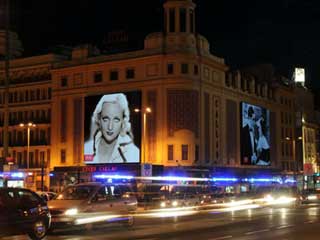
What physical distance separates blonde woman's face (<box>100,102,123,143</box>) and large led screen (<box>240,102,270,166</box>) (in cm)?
1895

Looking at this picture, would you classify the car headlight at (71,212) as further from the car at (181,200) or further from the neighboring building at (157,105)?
the neighboring building at (157,105)

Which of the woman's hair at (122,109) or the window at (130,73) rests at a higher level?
the window at (130,73)

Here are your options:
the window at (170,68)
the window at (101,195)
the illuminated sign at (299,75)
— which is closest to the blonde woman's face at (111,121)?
the window at (170,68)

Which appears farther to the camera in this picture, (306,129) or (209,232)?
(306,129)

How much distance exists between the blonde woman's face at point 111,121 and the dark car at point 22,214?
2252 inches

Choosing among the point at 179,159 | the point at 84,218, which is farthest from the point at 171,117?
the point at 84,218

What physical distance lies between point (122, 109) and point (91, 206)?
54.2 m

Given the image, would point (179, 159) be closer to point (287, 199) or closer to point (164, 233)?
point (287, 199)

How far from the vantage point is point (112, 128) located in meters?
78.1

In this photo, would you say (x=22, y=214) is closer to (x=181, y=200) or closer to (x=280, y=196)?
(x=181, y=200)

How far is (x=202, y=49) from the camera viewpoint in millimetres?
77062

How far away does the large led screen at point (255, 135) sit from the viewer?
A: 88506 mm

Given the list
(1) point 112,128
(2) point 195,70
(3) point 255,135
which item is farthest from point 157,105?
(3) point 255,135

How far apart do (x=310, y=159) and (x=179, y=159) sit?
189 feet
